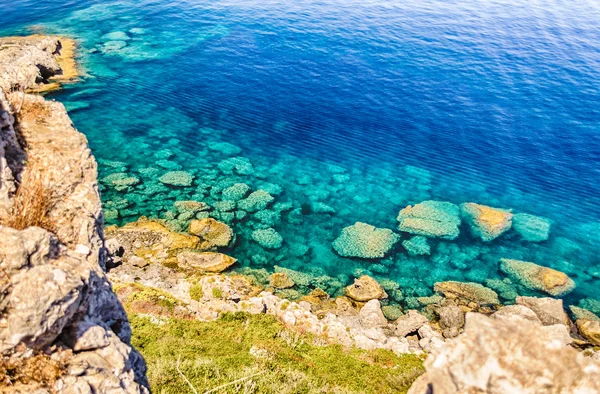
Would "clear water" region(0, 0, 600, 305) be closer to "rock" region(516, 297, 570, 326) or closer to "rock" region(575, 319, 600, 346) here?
"rock" region(516, 297, 570, 326)

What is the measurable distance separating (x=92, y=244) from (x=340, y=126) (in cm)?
4274

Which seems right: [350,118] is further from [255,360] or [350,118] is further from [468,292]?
[255,360]

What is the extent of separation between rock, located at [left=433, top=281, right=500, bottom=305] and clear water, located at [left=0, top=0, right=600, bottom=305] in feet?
3.62

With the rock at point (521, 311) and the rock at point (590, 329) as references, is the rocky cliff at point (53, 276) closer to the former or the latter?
the rock at point (521, 311)

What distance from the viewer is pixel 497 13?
292 feet

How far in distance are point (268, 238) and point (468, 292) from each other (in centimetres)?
1647

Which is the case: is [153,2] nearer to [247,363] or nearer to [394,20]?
[394,20]

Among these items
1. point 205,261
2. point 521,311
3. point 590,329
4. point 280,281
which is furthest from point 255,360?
point 590,329

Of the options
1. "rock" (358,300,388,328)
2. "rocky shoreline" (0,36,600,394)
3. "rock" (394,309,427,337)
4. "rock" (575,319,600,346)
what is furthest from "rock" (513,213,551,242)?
"rock" (358,300,388,328)

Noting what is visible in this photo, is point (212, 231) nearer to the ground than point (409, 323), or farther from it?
farther from it

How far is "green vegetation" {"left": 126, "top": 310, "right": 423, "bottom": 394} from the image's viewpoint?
579 inches

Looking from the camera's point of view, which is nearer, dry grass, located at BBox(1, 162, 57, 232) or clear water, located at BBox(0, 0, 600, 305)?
dry grass, located at BBox(1, 162, 57, 232)

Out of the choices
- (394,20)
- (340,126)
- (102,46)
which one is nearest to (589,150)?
(340,126)

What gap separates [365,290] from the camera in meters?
28.0
